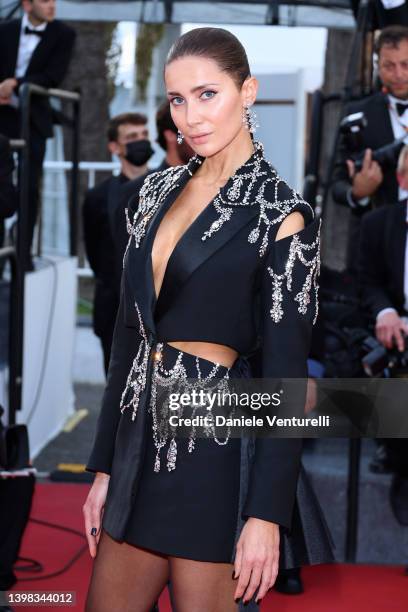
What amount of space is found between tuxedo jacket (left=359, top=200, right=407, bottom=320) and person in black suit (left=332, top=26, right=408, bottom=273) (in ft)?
1.08

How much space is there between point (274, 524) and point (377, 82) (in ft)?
15.4

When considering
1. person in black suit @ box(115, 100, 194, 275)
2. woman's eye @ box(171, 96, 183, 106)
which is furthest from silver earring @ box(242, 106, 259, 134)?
person in black suit @ box(115, 100, 194, 275)

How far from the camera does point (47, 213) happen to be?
1204 centimetres

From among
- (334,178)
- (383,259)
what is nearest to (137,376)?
(383,259)

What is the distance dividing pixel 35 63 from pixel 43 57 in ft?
0.20

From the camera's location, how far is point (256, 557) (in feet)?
6.59

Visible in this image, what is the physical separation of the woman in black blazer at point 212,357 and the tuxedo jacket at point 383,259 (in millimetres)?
2678

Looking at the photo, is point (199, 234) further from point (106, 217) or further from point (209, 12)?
point (209, 12)

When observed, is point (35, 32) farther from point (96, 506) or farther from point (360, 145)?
point (96, 506)

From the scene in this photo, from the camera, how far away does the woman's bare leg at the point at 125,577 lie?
7.24ft

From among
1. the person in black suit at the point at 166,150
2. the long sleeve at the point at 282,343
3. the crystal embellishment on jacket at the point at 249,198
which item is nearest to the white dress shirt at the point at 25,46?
the person in black suit at the point at 166,150

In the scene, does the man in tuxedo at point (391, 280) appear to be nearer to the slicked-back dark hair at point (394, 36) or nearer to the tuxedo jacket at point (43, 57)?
the slicked-back dark hair at point (394, 36)

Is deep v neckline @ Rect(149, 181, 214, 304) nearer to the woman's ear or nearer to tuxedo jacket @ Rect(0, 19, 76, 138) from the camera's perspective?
the woman's ear

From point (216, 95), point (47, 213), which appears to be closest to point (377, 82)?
point (216, 95)
